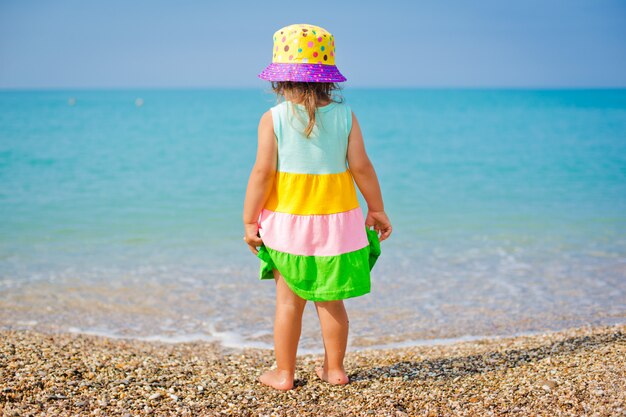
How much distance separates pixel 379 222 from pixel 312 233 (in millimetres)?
414

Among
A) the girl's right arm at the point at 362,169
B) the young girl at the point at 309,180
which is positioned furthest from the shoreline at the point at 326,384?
the girl's right arm at the point at 362,169

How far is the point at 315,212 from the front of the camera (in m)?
2.98

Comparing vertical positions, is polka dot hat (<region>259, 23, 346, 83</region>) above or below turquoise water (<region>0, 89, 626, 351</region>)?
above

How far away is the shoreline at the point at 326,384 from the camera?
9.48 feet

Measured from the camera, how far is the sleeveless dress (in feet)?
9.65

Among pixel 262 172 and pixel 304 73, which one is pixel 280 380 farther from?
pixel 304 73

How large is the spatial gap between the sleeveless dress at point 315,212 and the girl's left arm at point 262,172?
0.11 feet

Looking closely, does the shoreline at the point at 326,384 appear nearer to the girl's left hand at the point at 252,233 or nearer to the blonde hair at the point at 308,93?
the girl's left hand at the point at 252,233

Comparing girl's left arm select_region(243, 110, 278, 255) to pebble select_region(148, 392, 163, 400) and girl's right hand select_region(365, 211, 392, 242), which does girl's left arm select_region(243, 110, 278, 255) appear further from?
pebble select_region(148, 392, 163, 400)

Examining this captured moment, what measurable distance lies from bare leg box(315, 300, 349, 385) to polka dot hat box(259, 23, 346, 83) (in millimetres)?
1103

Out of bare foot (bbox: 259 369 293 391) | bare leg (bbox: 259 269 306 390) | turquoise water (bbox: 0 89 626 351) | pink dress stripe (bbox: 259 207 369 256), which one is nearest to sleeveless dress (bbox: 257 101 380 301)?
pink dress stripe (bbox: 259 207 369 256)

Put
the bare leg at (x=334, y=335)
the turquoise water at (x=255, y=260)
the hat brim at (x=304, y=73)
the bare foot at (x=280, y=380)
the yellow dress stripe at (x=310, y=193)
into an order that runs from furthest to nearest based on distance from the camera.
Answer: the turquoise water at (x=255, y=260) < the bare foot at (x=280, y=380) < the bare leg at (x=334, y=335) < the yellow dress stripe at (x=310, y=193) < the hat brim at (x=304, y=73)

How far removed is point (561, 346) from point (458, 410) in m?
1.44

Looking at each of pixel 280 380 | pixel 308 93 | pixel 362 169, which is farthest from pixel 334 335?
pixel 308 93
